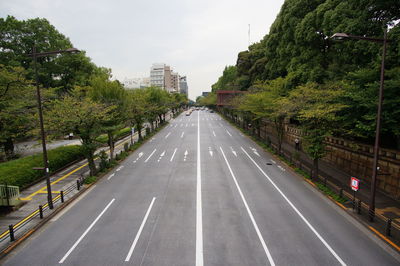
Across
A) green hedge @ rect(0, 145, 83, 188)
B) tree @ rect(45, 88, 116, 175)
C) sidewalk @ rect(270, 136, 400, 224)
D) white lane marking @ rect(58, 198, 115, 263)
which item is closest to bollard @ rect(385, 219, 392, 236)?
sidewalk @ rect(270, 136, 400, 224)

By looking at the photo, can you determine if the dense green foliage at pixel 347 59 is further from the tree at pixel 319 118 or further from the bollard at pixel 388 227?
the bollard at pixel 388 227

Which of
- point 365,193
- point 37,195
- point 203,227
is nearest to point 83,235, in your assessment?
point 203,227

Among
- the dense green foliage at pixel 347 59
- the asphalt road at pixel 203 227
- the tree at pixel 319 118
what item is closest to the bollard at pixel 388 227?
the asphalt road at pixel 203 227

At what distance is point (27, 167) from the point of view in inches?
689

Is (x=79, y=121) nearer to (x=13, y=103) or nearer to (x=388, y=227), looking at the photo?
(x=13, y=103)

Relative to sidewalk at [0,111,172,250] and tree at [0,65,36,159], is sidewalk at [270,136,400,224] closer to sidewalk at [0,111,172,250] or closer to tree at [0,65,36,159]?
sidewalk at [0,111,172,250]

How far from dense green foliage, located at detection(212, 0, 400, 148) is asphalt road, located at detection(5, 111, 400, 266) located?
6.37 meters

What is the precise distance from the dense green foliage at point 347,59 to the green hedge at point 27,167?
2189cm

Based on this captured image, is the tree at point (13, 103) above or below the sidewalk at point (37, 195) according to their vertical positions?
above

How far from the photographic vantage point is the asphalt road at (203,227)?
8.80 metres

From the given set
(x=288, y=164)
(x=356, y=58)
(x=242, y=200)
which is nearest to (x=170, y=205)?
(x=242, y=200)

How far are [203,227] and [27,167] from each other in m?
15.8

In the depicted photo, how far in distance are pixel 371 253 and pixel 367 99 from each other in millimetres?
9444

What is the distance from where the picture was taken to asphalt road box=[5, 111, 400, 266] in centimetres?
880
